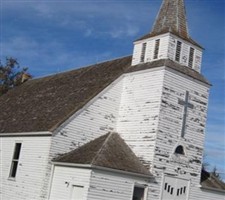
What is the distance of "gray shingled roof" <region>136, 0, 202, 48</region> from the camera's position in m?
26.1

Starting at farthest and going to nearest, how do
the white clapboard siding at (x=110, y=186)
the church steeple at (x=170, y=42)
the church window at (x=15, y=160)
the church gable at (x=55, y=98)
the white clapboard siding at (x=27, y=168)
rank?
1. the church window at (x=15, y=160)
2. the church steeple at (x=170, y=42)
3. the church gable at (x=55, y=98)
4. the white clapboard siding at (x=27, y=168)
5. the white clapboard siding at (x=110, y=186)

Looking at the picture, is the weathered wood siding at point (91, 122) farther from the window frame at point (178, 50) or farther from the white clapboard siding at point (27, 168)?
the window frame at point (178, 50)

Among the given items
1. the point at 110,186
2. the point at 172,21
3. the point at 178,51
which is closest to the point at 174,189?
the point at 110,186

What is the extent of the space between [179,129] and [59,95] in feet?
27.4

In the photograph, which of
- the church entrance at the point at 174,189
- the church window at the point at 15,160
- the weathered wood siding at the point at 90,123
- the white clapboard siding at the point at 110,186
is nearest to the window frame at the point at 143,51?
the weathered wood siding at the point at 90,123

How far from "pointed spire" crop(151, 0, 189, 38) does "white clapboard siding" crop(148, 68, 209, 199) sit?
10.3 ft

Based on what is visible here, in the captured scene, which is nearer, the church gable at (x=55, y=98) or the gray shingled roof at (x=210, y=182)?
the church gable at (x=55, y=98)

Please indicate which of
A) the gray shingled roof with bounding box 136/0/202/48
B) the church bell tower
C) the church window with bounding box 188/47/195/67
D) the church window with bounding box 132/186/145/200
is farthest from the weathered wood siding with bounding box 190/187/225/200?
the gray shingled roof with bounding box 136/0/202/48

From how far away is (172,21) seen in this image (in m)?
26.7

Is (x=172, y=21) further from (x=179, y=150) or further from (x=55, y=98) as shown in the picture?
(x=55, y=98)

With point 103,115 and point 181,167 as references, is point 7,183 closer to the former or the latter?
point 103,115

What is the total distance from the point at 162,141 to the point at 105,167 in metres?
4.04

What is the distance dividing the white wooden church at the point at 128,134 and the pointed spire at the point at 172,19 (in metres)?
0.07

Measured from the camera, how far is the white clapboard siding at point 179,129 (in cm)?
2344
